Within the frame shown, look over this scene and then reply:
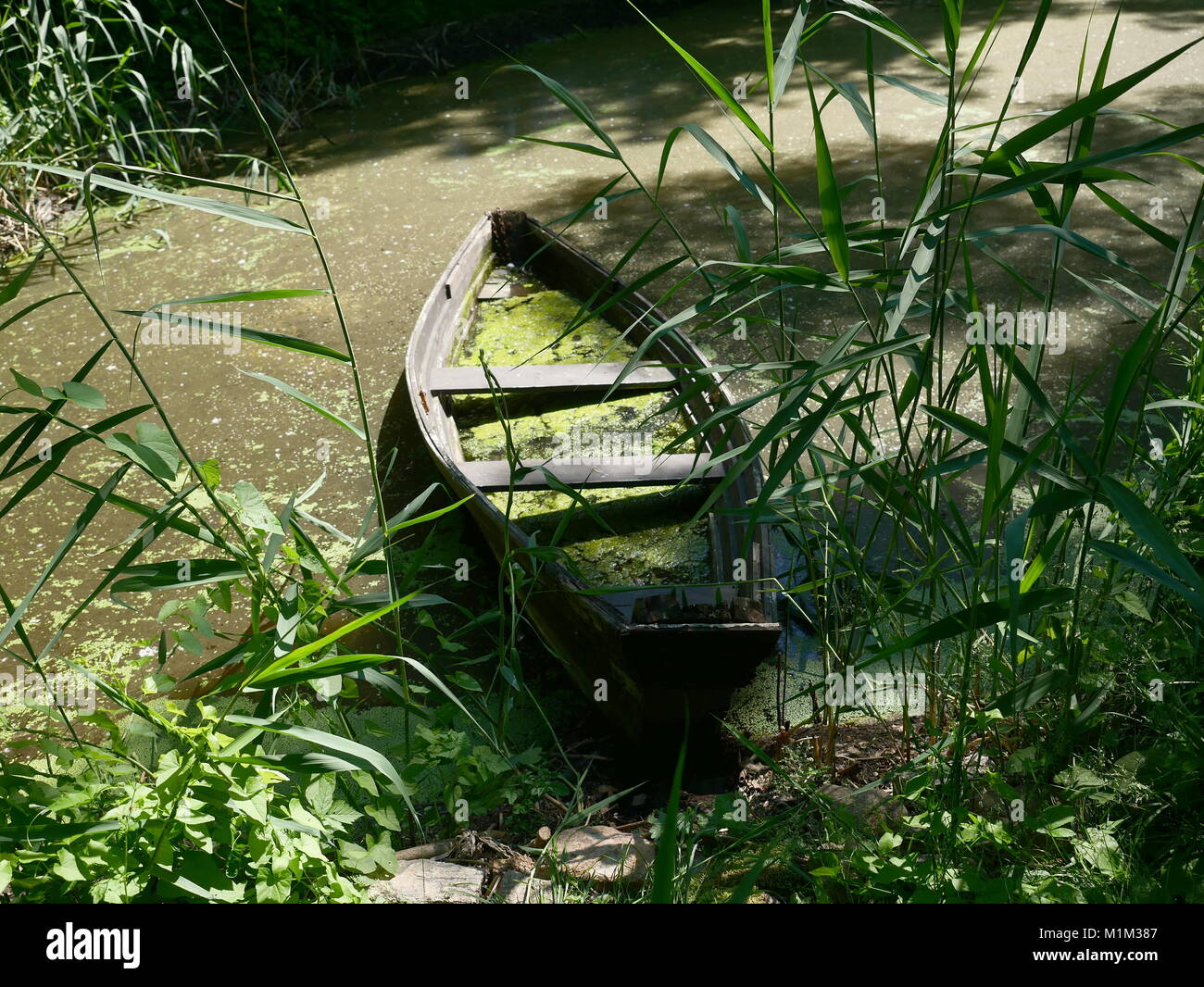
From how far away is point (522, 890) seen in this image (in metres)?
1.57

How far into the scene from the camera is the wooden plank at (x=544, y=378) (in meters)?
2.97

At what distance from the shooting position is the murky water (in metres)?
3.17

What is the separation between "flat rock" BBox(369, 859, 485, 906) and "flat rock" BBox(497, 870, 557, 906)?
4cm

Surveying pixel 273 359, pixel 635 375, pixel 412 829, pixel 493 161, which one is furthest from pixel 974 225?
pixel 412 829

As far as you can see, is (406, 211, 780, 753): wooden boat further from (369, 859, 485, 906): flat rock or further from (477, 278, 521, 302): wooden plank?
(369, 859, 485, 906): flat rock

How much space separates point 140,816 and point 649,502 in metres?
1.58

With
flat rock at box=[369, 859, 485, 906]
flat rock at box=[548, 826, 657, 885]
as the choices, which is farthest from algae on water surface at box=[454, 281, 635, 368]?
flat rock at box=[369, 859, 485, 906]

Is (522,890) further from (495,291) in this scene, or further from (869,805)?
(495,291)

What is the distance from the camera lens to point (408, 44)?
21.3 ft

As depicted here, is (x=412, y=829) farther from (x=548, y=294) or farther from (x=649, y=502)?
(x=548, y=294)

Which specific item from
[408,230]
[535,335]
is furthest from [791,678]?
[408,230]

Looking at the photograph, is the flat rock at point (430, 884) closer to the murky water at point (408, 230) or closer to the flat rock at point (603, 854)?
the flat rock at point (603, 854)

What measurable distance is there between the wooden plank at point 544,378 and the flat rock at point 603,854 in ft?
4.64

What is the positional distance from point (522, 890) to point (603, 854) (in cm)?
20
